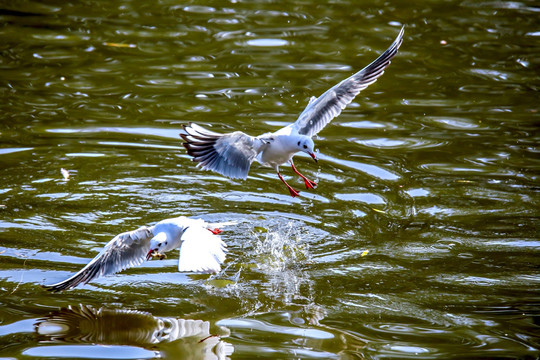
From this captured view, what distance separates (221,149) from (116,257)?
144 cm

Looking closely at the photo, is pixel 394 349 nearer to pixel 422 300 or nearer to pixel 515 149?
pixel 422 300

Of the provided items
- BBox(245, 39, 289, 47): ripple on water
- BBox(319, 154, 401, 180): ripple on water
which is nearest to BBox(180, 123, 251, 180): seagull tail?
BBox(319, 154, 401, 180): ripple on water

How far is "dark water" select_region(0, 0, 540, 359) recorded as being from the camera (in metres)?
5.78

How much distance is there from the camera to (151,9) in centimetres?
1435

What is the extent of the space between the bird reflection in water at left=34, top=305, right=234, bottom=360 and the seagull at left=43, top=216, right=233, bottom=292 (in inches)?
12.6

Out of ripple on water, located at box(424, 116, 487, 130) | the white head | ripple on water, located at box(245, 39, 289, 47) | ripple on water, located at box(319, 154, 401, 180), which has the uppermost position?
ripple on water, located at box(245, 39, 289, 47)

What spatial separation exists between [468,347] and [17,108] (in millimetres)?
7067

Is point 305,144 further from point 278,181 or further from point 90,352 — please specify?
point 90,352

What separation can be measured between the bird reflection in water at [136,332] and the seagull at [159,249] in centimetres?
32

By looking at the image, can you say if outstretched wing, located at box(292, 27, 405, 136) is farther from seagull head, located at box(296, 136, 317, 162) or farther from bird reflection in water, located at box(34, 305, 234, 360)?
bird reflection in water, located at box(34, 305, 234, 360)

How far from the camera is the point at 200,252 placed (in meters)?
5.77

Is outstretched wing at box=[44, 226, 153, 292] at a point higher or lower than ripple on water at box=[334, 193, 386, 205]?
lower

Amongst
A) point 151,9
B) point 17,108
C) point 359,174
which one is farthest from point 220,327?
point 151,9

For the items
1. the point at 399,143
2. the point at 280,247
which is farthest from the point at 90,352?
the point at 399,143
